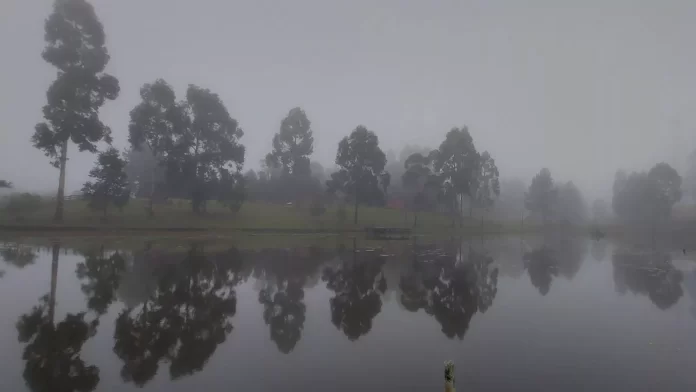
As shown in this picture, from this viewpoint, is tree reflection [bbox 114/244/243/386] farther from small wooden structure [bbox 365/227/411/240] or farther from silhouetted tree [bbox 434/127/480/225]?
silhouetted tree [bbox 434/127/480/225]

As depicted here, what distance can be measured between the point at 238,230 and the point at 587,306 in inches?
1304

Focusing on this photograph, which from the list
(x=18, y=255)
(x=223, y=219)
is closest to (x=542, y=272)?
(x=18, y=255)

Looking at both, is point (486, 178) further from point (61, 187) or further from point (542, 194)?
point (61, 187)

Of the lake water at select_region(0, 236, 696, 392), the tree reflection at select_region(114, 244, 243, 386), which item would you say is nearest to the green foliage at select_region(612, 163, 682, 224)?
the lake water at select_region(0, 236, 696, 392)

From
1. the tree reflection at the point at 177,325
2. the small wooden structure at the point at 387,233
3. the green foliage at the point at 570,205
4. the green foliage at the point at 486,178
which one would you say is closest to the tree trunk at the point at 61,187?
the tree reflection at the point at 177,325

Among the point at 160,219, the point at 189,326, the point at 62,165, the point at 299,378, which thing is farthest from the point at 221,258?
the point at 62,165

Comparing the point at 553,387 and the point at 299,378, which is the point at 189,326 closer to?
the point at 299,378

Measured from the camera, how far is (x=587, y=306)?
1259cm

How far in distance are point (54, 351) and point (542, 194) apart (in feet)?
281

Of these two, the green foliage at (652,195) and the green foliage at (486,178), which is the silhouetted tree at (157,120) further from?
the green foliage at (652,195)

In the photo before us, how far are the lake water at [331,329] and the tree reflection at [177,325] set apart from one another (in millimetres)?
47

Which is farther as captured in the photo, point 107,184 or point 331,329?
point 107,184

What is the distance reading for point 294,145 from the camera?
220 ft

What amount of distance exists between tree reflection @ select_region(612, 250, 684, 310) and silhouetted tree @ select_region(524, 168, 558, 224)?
191 ft
